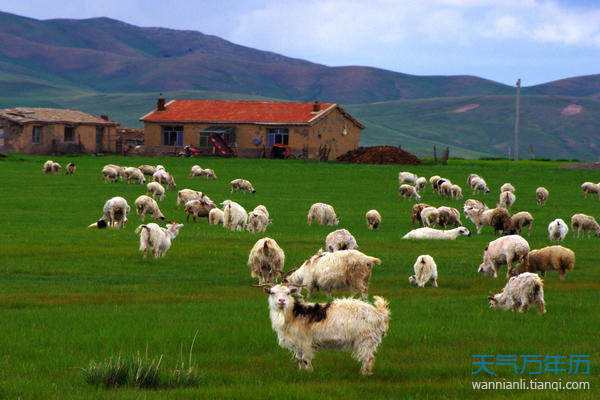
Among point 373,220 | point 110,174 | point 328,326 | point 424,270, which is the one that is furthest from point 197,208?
point 328,326

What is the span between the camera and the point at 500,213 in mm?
37625

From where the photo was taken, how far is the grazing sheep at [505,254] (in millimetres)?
24719

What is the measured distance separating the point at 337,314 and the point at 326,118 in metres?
78.9

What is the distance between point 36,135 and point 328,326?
7999 centimetres

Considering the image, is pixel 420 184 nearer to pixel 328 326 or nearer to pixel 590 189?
pixel 590 189

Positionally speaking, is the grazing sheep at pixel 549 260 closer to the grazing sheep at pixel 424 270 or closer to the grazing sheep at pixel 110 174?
the grazing sheep at pixel 424 270

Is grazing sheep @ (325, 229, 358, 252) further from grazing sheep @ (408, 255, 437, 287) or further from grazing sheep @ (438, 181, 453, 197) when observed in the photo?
grazing sheep @ (438, 181, 453, 197)

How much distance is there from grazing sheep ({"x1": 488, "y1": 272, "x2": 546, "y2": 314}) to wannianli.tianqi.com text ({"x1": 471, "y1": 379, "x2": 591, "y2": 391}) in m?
6.03

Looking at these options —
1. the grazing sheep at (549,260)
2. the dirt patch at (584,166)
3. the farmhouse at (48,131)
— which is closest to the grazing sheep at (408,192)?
the dirt patch at (584,166)

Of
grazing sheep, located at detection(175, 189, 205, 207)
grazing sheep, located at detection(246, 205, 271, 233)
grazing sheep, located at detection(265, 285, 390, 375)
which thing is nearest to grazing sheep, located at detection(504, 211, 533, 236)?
grazing sheep, located at detection(246, 205, 271, 233)

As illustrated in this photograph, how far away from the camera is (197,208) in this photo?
4075 centimetres

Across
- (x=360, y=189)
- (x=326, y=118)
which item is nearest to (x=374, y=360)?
(x=360, y=189)

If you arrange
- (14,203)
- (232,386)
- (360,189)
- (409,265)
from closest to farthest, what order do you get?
(232,386) < (409,265) < (14,203) < (360,189)

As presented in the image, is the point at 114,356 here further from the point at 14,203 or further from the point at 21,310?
the point at 14,203
